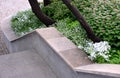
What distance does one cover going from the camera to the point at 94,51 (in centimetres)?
363

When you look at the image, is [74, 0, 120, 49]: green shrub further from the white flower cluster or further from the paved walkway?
the paved walkway

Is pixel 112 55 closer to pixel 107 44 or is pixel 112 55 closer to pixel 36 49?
pixel 107 44

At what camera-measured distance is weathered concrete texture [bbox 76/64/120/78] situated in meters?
2.99

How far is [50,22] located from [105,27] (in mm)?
1691

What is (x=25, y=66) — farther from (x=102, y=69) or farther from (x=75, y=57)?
(x=102, y=69)

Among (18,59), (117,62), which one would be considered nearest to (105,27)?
Result: (117,62)

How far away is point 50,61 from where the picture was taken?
423cm

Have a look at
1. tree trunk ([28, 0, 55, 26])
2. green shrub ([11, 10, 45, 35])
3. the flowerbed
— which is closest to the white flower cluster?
the flowerbed

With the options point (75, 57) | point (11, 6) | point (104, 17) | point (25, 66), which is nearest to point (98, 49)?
point (75, 57)

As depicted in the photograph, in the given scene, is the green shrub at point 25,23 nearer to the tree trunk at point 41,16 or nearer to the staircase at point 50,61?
the tree trunk at point 41,16

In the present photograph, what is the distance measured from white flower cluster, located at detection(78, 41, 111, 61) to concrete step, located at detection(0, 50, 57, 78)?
74cm

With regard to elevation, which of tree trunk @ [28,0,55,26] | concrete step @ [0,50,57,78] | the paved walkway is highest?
tree trunk @ [28,0,55,26]

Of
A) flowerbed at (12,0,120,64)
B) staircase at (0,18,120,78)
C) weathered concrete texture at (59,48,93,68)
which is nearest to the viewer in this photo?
staircase at (0,18,120,78)

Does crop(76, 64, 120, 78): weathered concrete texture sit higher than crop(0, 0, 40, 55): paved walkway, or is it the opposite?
crop(76, 64, 120, 78): weathered concrete texture
